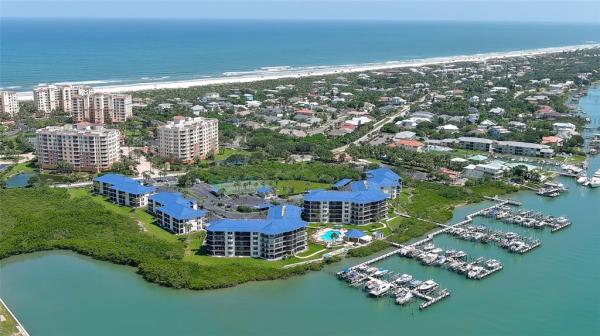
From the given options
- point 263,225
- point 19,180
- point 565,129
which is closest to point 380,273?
point 263,225

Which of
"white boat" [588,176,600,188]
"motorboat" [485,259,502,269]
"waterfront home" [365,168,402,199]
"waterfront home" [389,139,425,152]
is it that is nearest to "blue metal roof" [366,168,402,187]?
"waterfront home" [365,168,402,199]

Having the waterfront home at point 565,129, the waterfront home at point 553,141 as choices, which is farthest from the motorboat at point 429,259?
the waterfront home at point 565,129

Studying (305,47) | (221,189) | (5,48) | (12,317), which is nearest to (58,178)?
(221,189)

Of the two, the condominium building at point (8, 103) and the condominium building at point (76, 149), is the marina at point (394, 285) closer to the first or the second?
the condominium building at point (76, 149)

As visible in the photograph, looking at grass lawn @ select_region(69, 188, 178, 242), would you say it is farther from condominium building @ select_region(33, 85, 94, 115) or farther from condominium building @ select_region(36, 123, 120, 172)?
condominium building @ select_region(33, 85, 94, 115)

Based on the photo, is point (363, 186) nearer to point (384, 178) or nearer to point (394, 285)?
point (384, 178)

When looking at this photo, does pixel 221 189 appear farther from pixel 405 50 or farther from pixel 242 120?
pixel 405 50
